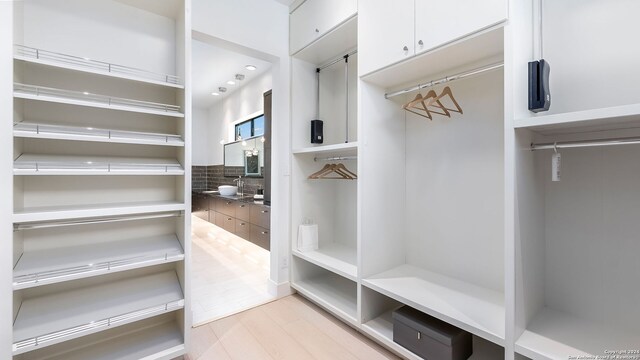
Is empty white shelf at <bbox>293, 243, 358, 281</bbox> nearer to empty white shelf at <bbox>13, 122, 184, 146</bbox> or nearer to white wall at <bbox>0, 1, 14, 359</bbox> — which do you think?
empty white shelf at <bbox>13, 122, 184, 146</bbox>

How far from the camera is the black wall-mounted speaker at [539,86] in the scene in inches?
49.4

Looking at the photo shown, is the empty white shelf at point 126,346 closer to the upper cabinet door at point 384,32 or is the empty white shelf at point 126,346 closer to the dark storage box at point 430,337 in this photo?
the dark storage box at point 430,337

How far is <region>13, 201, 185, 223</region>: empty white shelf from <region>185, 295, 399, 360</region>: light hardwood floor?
0.98 m

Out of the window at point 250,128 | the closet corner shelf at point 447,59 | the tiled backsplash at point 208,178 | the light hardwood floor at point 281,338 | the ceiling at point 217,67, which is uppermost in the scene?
the ceiling at point 217,67

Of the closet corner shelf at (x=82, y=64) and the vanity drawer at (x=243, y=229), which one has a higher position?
the closet corner shelf at (x=82, y=64)

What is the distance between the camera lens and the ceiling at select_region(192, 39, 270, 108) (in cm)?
403

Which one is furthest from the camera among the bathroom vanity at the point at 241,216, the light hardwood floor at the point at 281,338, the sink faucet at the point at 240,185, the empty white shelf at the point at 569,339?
the sink faucet at the point at 240,185

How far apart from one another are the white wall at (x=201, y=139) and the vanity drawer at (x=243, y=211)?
3.03 m

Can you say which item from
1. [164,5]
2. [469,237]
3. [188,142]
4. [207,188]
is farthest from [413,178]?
[207,188]

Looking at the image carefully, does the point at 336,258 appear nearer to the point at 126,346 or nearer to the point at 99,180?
the point at 126,346

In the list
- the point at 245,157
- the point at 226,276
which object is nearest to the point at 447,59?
the point at 226,276

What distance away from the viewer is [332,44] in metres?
2.38

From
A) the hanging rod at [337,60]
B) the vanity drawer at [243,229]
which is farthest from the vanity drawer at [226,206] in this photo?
the hanging rod at [337,60]

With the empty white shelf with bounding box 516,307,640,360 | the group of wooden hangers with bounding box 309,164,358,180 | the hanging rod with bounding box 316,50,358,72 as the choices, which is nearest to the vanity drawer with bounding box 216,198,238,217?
the group of wooden hangers with bounding box 309,164,358,180
